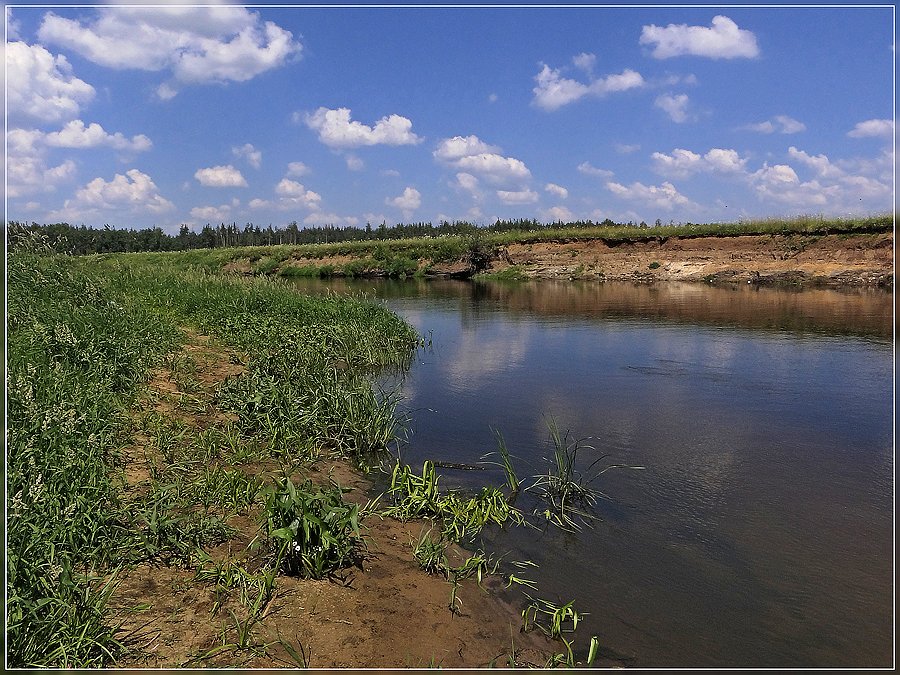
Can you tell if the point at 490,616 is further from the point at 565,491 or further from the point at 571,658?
the point at 565,491

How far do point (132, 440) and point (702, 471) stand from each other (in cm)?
631

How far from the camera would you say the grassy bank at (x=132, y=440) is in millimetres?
3426

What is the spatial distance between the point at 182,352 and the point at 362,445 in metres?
4.00

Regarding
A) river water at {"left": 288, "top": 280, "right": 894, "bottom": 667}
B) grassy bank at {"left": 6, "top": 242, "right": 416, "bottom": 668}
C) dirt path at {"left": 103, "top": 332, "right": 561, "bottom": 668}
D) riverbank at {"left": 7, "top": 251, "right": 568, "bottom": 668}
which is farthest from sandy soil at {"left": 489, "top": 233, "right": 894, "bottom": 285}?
dirt path at {"left": 103, "top": 332, "right": 561, "bottom": 668}

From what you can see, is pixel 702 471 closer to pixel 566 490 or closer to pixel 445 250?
pixel 566 490

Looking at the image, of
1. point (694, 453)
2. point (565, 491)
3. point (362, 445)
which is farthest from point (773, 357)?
point (362, 445)

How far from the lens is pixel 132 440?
5992mm

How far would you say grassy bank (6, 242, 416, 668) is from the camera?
343cm

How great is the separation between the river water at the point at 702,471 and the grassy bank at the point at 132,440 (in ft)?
5.46

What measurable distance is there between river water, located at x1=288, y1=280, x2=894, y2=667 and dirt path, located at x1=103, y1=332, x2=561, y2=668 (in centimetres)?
64

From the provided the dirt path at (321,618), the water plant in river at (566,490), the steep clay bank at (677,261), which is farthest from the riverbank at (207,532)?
the steep clay bank at (677,261)

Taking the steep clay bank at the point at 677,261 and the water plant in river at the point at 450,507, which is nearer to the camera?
the water plant in river at the point at 450,507

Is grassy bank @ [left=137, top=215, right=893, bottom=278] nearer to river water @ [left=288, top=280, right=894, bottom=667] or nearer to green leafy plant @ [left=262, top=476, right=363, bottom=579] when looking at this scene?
river water @ [left=288, top=280, right=894, bottom=667]

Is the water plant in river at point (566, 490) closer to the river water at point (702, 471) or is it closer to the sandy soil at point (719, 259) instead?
the river water at point (702, 471)
